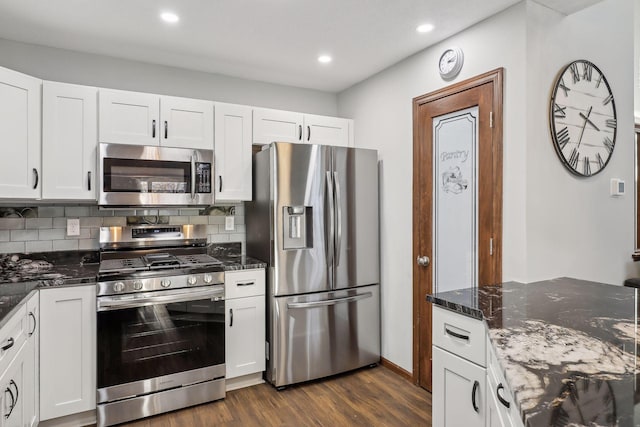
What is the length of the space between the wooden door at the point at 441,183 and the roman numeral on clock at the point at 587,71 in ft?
2.01

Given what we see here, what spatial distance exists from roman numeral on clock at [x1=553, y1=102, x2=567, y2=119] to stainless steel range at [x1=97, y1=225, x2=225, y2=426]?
8.02 feet

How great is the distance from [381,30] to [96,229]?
Result: 258 cm

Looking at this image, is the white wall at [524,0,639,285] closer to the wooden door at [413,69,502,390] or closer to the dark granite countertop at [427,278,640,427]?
the wooden door at [413,69,502,390]

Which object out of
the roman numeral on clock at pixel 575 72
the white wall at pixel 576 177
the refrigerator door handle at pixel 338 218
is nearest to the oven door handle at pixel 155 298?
the refrigerator door handle at pixel 338 218

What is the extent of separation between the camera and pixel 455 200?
2.66 m

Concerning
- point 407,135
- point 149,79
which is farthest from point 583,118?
point 149,79

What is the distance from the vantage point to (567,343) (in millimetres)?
1211

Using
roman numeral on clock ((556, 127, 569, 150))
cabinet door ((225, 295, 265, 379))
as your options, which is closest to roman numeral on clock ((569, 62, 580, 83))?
roman numeral on clock ((556, 127, 569, 150))

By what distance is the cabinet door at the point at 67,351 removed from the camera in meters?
2.28

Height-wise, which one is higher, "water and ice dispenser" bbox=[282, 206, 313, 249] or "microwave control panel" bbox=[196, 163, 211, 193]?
"microwave control panel" bbox=[196, 163, 211, 193]

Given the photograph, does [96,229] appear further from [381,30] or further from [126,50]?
[381,30]

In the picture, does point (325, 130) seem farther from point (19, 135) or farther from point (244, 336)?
point (19, 135)

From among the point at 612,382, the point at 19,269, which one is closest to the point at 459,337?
the point at 612,382

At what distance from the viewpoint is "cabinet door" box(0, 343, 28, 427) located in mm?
1676
